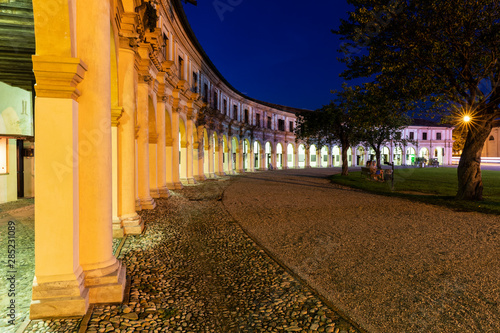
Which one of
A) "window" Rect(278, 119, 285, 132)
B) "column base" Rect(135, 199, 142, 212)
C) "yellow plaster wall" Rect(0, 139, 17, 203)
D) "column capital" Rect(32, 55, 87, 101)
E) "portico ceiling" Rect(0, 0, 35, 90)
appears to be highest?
"window" Rect(278, 119, 285, 132)

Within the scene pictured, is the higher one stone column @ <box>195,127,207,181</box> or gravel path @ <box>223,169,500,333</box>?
stone column @ <box>195,127,207,181</box>

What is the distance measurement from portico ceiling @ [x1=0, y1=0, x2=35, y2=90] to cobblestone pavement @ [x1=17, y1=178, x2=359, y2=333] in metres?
5.84

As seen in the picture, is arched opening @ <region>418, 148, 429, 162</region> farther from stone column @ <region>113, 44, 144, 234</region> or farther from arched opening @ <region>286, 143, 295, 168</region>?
stone column @ <region>113, 44, 144, 234</region>

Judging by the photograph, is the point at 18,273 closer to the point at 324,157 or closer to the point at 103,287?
the point at 103,287

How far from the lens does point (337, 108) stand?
26234 millimetres

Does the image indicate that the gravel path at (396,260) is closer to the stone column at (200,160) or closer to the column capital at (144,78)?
the column capital at (144,78)

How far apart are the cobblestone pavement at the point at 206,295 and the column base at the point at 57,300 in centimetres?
11

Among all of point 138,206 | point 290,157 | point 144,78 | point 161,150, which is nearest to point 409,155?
point 290,157

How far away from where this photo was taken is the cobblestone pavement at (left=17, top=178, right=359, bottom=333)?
314 cm

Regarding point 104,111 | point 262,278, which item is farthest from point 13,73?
point 262,278

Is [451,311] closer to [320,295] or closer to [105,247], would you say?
[320,295]

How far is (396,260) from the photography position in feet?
16.3

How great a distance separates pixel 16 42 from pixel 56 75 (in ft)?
25.1

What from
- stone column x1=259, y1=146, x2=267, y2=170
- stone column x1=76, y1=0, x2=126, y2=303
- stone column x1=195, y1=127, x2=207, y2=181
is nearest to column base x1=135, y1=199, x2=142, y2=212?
stone column x1=76, y1=0, x2=126, y2=303
